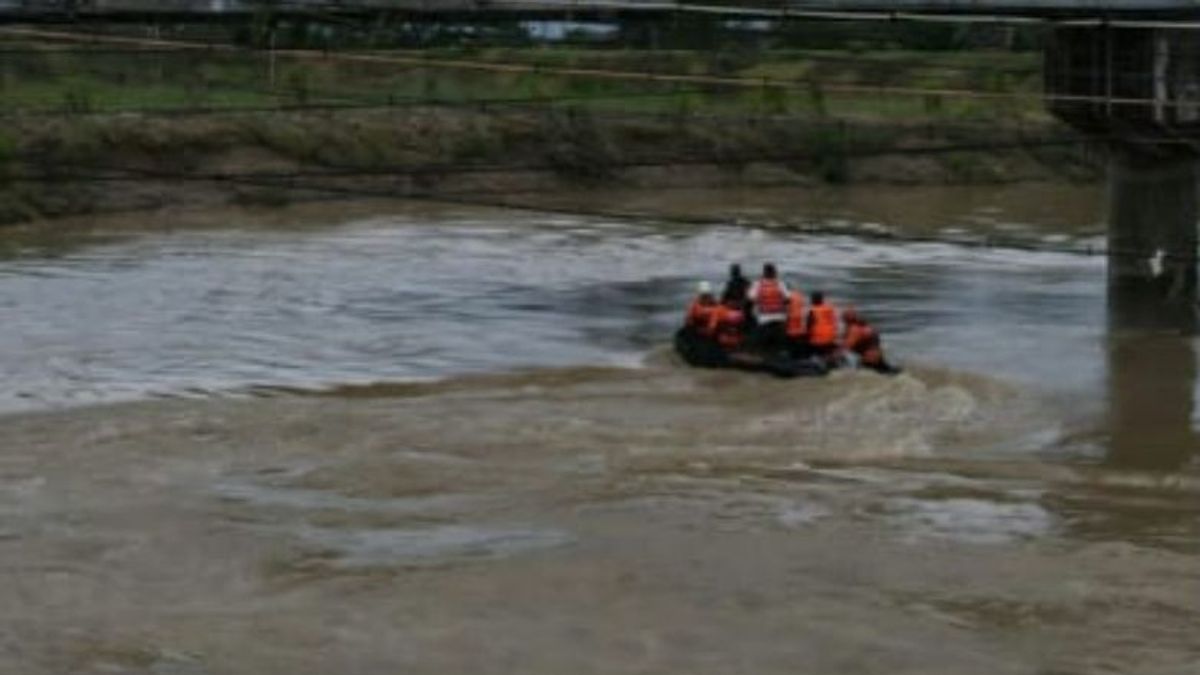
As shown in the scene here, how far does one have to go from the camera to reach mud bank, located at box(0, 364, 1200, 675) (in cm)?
1547

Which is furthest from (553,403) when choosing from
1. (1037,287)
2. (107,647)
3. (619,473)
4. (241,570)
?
(1037,287)

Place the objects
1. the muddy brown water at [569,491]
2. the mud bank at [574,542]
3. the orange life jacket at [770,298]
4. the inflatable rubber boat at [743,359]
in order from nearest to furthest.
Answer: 1. the mud bank at [574,542]
2. the muddy brown water at [569,491]
3. the inflatable rubber boat at [743,359]
4. the orange life jacket at [770,298]

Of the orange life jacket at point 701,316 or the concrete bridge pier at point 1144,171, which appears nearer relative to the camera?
the orange life jacket at point 701,316

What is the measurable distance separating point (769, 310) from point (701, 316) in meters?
0.91

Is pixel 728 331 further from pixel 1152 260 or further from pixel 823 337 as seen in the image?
pixel 1152 260

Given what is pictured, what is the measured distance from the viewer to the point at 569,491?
68.3ft

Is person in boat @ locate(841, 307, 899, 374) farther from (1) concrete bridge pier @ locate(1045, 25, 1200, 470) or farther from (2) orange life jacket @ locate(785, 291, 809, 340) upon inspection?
(1) concrete bridge pier @ locate(1045, 25, 1200, 470)

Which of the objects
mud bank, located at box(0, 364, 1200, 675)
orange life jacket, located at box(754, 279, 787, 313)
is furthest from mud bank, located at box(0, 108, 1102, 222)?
mud bank, located at box(0, 364, 1200, 675)

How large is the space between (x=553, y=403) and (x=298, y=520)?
6858 millimetres

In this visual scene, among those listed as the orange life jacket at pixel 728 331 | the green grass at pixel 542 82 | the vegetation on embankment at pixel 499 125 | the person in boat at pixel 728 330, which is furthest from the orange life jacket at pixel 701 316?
the green grass at pixel 542 82

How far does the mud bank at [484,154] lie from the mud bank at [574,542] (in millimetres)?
32105

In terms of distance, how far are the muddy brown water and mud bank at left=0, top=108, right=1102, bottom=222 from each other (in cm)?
1967

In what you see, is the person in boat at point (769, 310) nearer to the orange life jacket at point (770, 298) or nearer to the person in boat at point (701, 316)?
the orange life jacket at point (770, 298)

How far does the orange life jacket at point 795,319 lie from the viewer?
27.2 meters
